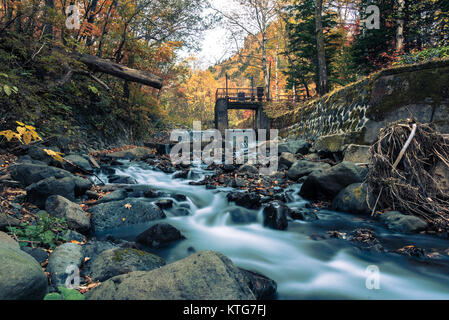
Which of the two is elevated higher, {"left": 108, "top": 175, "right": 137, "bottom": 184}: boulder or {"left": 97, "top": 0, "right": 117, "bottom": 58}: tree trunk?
{"left": 97, "top": 0, "right": 117, "bottom": 58}: tree trunk

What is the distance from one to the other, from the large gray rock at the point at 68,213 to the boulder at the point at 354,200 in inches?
195

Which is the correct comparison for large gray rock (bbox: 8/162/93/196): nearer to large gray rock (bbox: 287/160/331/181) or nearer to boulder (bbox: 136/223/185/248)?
boulder (bbox: 136/223/185/248)

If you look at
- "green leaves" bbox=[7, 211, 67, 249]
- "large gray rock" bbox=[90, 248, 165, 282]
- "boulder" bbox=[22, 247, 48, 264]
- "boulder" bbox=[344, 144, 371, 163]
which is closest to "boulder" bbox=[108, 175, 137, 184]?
"green leaves" bbox=[7, 211, 67, 249]

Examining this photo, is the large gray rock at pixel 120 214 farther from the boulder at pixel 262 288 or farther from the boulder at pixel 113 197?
the boulder at pixel 262 288

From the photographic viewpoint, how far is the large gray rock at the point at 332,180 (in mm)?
5426

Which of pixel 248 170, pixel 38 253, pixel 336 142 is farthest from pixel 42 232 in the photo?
pixel 336 142

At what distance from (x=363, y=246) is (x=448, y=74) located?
4.99 meters

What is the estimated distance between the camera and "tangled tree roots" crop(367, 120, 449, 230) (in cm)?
418

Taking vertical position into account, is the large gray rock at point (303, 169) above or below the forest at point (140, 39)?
below

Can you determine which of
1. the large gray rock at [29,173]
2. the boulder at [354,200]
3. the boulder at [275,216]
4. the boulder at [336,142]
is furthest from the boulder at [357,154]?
the large gray rock at [29,173]

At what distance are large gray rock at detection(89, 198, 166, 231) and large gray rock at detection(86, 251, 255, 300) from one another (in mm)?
2659

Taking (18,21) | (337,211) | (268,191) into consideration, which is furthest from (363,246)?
(18,21)

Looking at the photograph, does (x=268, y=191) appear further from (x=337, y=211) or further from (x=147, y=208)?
(x=147, y=208)
